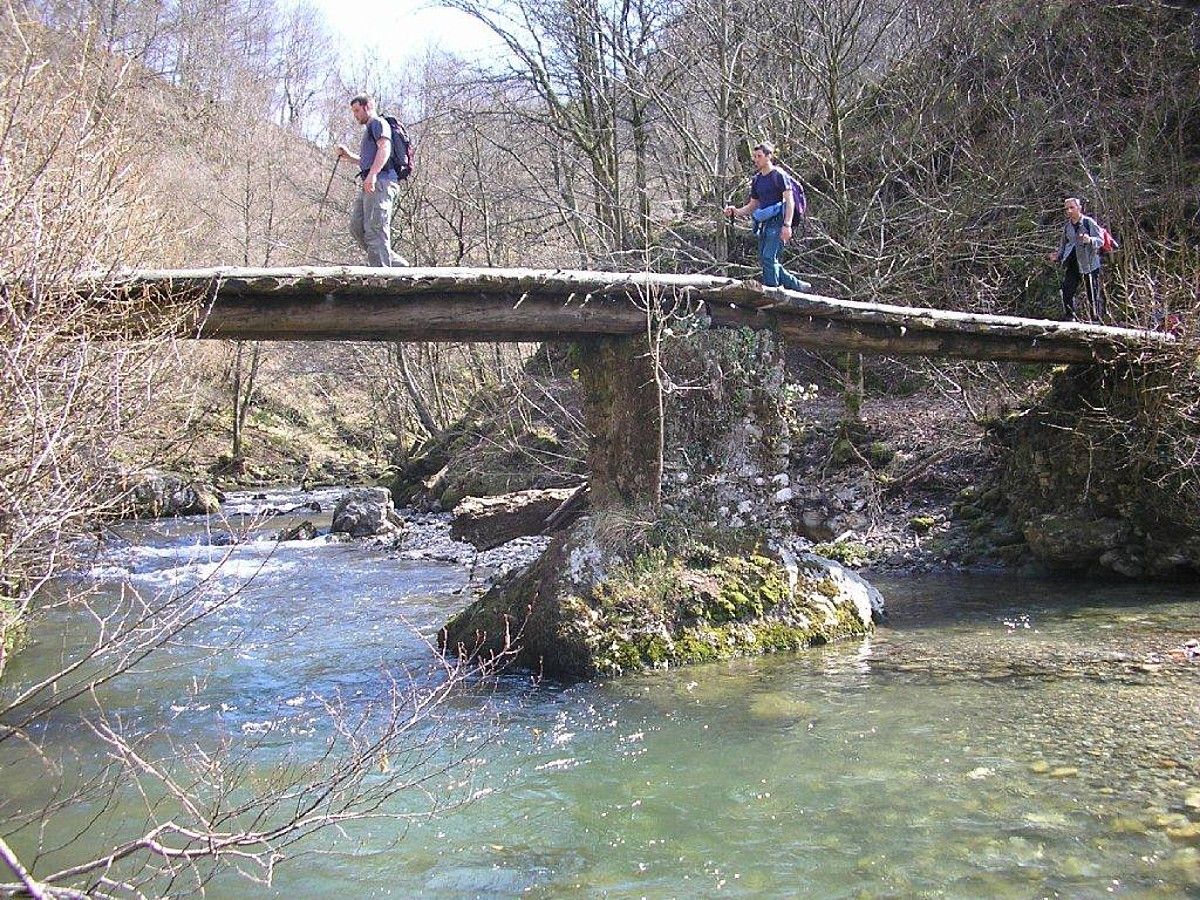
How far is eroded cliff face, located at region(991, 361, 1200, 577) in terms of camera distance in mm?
9719

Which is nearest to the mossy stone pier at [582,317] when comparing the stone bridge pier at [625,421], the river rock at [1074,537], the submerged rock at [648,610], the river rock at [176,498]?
the stone bridge pier at [625,421]

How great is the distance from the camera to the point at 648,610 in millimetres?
7574

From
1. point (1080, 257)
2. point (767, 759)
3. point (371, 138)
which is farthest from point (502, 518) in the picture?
point (1080, 257)

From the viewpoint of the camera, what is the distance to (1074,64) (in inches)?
680

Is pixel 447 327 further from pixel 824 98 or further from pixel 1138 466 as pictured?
pixel 824 98

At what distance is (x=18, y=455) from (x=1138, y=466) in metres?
9.70

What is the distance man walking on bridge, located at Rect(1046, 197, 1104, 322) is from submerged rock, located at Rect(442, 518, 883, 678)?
17.8 feet

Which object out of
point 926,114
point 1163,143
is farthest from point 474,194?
point 1163,143

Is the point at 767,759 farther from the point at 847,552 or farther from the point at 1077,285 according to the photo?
the point at 1077,285

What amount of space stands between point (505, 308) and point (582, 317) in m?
0.63

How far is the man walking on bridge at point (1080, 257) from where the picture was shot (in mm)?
11086

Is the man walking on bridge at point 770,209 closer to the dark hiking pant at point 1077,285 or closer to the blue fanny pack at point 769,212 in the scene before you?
the blue fanny pack at point 769,212

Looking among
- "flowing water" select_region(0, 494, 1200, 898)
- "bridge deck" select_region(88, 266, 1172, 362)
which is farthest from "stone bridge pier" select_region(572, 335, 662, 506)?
"flowing water" select_region(0, 494, 1200, 898)

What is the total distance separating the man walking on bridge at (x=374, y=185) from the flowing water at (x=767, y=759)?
3.38 m
